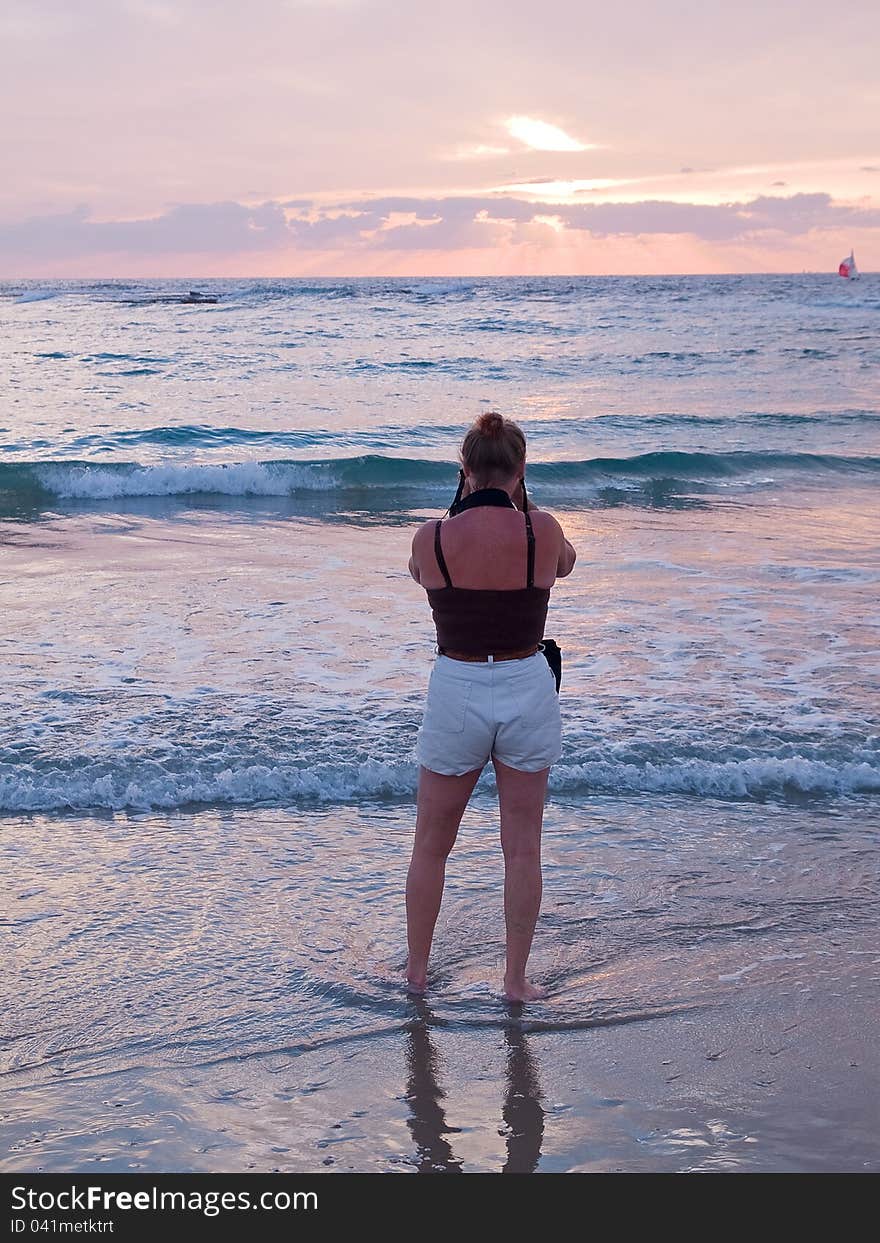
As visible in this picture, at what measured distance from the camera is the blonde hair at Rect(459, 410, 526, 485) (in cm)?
338

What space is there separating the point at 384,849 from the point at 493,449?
2230 mm

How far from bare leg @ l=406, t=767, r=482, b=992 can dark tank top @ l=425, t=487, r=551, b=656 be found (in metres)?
0.43

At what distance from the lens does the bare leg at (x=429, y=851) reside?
3658mm

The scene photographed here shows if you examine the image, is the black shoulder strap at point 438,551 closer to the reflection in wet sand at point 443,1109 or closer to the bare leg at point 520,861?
the bare leg at point 520,861

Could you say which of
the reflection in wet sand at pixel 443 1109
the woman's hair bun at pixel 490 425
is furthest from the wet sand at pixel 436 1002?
the woman's hair bun at pixel 490 425

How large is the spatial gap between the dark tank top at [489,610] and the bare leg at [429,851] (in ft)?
1.41

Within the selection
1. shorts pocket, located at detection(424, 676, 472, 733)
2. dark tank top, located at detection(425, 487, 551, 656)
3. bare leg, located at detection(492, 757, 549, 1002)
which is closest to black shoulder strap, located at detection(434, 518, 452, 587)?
dark tank top, located at detection(425, 487, 551, 656)

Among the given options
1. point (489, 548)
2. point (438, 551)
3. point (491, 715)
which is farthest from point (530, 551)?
point (491, 715)

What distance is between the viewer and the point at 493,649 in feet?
11.4

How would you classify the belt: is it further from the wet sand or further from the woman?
the wet sand

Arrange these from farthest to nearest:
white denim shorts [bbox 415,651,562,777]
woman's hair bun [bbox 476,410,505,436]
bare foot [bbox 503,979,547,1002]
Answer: bare foot [bbox 503,979,547,1002] → white denim shorts [bbox 415,651,562,777] → woman's hair bun [bbox 476,410,505,436]
